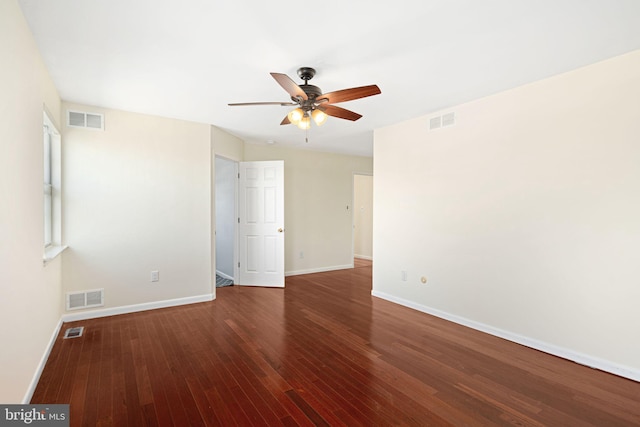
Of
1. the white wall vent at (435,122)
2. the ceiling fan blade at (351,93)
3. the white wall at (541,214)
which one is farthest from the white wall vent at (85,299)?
the white wall vent at (435,122)

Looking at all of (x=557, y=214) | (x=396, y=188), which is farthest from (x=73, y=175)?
(x=557, y=214)

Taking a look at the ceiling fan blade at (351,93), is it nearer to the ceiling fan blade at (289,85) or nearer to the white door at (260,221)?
the ceiling fan blade at (289,85)

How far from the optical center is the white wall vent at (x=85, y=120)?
142 inches

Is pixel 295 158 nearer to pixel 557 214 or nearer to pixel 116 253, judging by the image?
pixel 116 253

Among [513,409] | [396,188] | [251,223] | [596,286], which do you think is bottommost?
[513,409]

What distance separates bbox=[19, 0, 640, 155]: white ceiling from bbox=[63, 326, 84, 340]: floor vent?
8.60ft

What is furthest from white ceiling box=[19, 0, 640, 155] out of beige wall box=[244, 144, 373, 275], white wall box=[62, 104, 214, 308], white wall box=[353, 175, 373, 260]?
white wall box=[353, 175, 373, 260]

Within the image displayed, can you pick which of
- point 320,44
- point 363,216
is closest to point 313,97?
point 320,44

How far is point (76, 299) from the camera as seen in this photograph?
368cm

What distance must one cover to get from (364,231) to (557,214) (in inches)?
223

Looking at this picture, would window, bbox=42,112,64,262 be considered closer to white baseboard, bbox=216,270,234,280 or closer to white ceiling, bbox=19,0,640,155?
white ceiling, bbox=19,0,640,155

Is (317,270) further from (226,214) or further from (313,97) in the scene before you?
(313,97)

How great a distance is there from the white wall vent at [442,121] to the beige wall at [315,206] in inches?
117

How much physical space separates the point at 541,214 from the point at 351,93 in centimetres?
222
